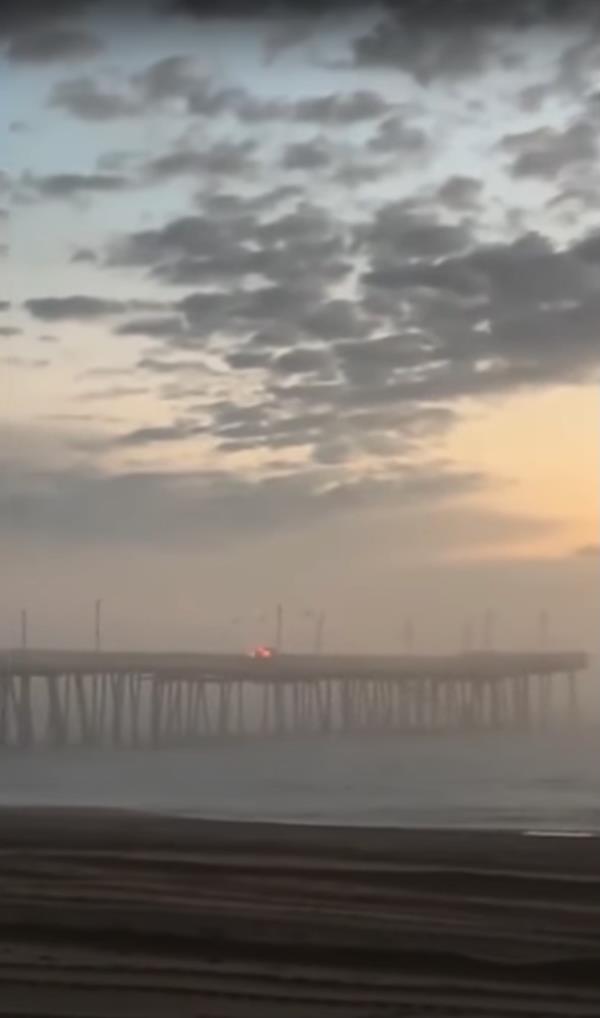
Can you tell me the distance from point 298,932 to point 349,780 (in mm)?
9759

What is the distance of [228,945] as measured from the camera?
332 centimetres

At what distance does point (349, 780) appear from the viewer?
1315cm

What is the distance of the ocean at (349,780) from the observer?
879cm

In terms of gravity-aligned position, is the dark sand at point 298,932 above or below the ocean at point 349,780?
above

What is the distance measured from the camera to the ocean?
8789 mm

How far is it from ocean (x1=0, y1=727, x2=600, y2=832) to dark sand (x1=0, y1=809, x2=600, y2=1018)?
224 centimetres

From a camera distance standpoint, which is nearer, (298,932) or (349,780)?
(298,932)

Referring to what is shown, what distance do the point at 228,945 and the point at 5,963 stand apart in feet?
1.55

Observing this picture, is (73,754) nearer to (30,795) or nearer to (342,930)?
(30,795)

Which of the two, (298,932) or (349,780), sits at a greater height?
(298,932)

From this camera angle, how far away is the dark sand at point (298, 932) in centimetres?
278

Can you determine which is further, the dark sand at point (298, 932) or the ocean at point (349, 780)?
the ocean at point (349, 780)

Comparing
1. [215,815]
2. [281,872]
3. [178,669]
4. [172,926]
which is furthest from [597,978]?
[178,669]

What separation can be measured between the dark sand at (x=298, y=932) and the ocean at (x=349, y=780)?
2.24 metres
